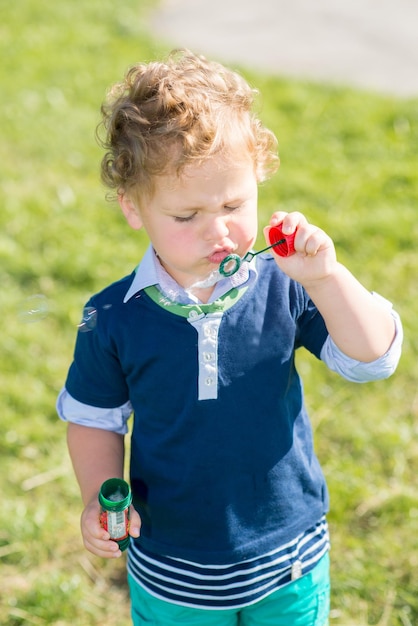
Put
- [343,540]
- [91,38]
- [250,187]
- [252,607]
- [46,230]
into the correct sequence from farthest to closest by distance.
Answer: [91,38] < [46,230] < [343,540] < [252,607] < [250,187]

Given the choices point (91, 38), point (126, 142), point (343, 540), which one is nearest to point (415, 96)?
point (91, 38)

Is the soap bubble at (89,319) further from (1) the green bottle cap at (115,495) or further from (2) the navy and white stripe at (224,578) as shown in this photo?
(2) the navy and white stripe at (224,578)

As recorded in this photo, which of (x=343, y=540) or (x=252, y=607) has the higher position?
(x=252, y=607)

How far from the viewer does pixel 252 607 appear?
225 centimetres

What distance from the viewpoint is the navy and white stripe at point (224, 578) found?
2156 mm

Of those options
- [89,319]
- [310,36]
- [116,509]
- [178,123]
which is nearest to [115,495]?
[116,509]

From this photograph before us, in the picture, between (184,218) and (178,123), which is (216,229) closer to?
(184,218)

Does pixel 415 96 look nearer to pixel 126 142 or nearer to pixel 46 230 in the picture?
pixel 46 230

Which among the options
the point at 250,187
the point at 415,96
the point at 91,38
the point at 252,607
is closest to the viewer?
the point at 250,187

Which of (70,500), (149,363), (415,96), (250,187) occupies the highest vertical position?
(250,187)

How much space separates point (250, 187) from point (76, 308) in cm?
243

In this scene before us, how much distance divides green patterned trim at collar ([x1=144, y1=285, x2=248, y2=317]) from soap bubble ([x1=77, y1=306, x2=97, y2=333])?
0.47 ft

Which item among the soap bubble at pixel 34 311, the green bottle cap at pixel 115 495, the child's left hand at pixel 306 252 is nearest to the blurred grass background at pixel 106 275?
the soap bubble at pixel 34 311

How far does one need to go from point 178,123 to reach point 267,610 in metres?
1.21
